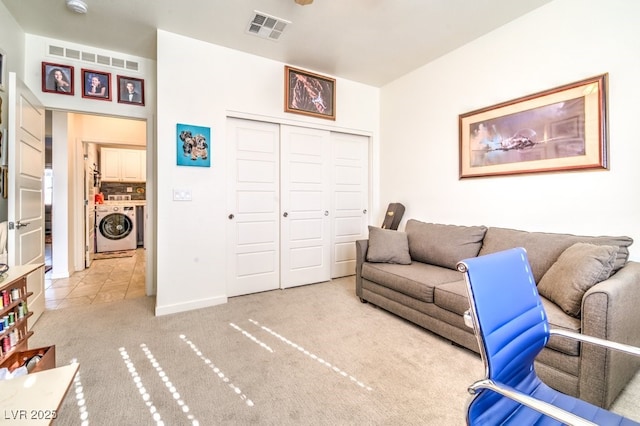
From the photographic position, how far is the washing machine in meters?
5.86

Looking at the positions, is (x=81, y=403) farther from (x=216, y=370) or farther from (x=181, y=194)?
(x=181, y=194)

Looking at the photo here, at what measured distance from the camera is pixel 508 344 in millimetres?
951

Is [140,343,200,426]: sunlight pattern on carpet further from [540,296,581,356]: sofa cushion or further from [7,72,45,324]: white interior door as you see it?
[540,296,581,356]: sofa cushion

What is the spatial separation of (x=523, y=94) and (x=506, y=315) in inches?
97.7

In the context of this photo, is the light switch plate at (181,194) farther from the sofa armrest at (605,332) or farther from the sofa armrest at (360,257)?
the sofa armrest at (605,332)

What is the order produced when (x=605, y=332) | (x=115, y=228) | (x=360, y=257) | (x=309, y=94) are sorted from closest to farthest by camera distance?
(x=605, y=332) → (x=360, y=257) → (x=309, y=94) → (x=115, y=228)

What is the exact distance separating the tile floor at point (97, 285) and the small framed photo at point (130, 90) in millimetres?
2261

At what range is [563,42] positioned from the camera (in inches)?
91.4

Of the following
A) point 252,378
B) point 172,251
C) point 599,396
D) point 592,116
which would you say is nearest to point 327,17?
point 592,116

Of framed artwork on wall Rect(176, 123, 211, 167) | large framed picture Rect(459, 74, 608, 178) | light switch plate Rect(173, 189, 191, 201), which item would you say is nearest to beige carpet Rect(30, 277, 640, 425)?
light switch plate Rect(173, 189, 191, 201)

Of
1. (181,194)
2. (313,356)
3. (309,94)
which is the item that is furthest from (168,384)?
(309,94)

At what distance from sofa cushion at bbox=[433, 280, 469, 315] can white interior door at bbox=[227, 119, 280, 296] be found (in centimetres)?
201

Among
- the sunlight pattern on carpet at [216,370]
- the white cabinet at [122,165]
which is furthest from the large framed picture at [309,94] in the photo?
the white cabinet at [122,165]

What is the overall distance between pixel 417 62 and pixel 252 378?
12.2ft
